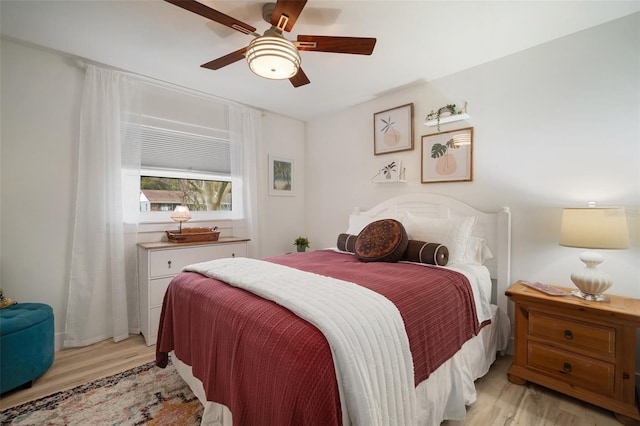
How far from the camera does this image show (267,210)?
377 cm

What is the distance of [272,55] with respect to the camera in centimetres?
153

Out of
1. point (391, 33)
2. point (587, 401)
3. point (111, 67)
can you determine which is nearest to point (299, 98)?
point (391, 33)

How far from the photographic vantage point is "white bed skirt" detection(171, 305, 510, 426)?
1342 millimetres

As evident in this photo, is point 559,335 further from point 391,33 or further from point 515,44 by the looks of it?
point 391,33

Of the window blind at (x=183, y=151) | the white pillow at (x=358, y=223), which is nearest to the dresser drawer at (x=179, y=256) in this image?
the window blind at (x=183, y=151)

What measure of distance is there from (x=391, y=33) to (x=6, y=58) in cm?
301

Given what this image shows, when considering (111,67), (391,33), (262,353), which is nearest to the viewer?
(262,353)

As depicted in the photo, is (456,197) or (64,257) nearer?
(64,257)

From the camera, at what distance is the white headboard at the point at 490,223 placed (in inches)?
89.1

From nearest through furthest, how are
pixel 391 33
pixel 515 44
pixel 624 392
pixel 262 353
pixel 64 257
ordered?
pixel 262 353
pixel 624 392
pixel 391 33
pixel 515 44
pixel 64 257

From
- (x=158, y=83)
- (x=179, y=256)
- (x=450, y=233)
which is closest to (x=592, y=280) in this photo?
(x=450, y=233)

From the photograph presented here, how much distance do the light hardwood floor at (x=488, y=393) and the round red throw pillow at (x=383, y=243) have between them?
105 centimetres

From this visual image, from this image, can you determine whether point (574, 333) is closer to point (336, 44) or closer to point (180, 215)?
point (336, 44)

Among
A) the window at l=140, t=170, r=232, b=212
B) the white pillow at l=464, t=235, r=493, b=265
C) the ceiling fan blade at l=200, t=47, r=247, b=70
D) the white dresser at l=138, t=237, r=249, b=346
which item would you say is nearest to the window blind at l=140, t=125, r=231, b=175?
the window at l=140, t=170, r=232, b=212
